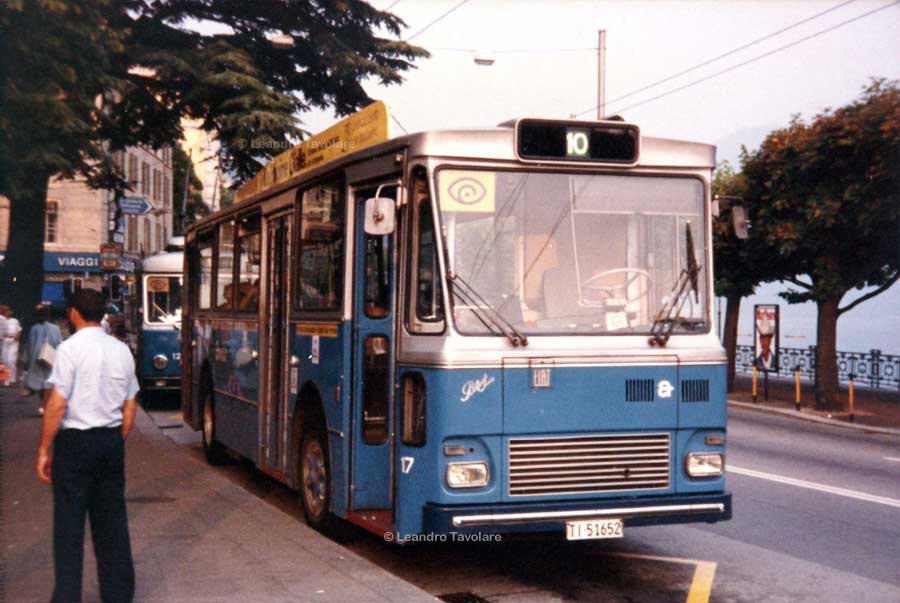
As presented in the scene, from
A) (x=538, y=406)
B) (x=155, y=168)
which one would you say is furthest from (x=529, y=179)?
(x=155, y=168)

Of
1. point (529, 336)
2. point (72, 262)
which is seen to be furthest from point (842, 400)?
point (72, 262)

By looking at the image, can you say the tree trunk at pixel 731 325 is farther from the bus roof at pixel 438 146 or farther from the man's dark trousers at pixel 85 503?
the man's dark trousers at pixel 85 503

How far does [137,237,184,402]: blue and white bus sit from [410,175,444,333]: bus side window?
1472cm

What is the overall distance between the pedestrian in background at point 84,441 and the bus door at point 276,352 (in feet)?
13.4

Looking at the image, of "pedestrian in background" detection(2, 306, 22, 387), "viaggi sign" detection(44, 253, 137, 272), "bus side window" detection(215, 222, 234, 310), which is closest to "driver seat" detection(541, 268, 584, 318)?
"bus side window" detection(215, 222, 234, 310)

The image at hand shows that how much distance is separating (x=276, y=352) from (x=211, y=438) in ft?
13.0

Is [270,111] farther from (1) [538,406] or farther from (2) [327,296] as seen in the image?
(1) [538,406]

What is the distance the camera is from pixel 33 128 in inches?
457

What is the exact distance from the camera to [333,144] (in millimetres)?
9914

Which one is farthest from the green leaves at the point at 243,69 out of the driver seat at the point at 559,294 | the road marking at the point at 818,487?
the driver seat at the point at 559,294

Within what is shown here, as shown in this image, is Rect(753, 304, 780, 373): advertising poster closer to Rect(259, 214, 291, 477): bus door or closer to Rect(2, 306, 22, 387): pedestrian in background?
Rect(2, 306, 22, 387): pedestrian in background

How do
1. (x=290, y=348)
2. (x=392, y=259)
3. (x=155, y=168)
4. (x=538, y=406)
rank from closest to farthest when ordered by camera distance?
(x=538, y=406) → (x=392, y=259) → (x=290, y=348) → (x=155, y=168)

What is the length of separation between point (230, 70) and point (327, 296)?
11993 millimetres

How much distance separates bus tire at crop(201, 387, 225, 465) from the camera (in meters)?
14.2
